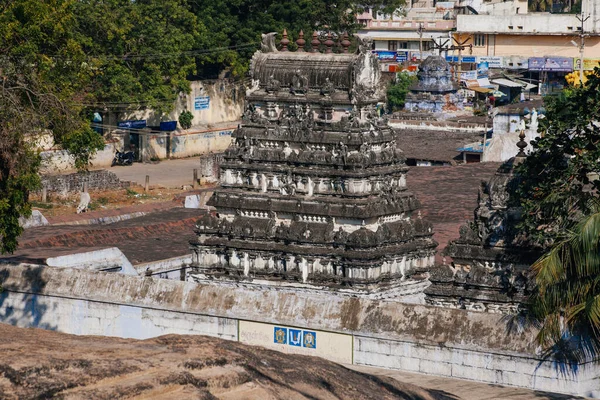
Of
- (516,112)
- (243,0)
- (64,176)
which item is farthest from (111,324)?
(243,0)

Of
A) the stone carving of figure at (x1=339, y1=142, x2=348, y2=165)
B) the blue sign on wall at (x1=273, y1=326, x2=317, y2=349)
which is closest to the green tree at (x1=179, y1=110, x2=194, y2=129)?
the stone carving of figure at (x1=339, y1=142, x2=348, y2=165)

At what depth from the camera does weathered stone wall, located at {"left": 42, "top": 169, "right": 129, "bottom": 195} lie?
207ft

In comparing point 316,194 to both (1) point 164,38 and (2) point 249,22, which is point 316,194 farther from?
(2) point 249,22

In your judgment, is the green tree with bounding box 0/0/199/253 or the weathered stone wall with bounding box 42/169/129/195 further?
the weathered stone wall with bounding box 42/169/129/195

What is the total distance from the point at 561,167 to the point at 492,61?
77.7 metres

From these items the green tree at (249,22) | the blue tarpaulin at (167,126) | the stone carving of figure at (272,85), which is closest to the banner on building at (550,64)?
the green tree at (249,22)

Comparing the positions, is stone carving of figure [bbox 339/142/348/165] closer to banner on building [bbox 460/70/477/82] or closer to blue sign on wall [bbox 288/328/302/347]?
blue sign on wall [bbox 288/328/302/347]

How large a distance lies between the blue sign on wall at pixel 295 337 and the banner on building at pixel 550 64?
72.5 meters

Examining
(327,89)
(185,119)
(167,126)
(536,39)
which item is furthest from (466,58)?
(327,89)

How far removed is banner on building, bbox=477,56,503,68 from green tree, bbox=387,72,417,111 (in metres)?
12.2

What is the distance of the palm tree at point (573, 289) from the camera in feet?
81.8

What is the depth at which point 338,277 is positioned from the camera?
38.0 meters

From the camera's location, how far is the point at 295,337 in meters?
30.7

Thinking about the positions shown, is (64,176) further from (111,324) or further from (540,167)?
(540,167)
